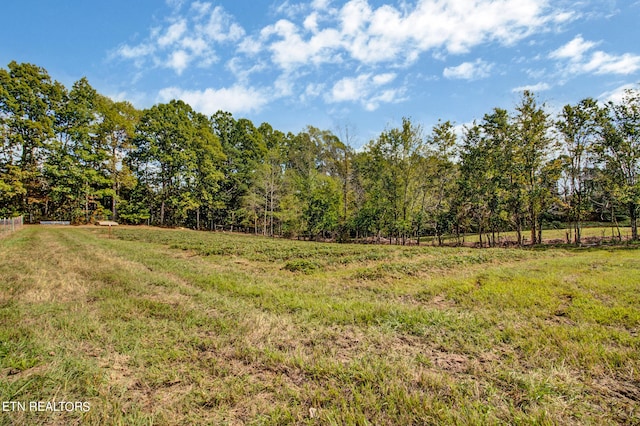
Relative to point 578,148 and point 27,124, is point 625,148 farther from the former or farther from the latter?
point 27,124

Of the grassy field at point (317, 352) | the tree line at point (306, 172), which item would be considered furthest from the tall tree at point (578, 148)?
the grassy field at point (317, 352)

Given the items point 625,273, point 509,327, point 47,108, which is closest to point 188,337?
point 509,327

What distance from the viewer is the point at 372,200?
30.6 metres

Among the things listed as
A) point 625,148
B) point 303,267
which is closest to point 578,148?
point 625,148

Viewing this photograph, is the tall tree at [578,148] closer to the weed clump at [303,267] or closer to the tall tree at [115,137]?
the weed clump at [303,267]

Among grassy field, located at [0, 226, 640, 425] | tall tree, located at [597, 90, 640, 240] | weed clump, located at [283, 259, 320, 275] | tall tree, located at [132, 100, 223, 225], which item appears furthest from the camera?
tall tree, located at [132, 100, 223, 225]

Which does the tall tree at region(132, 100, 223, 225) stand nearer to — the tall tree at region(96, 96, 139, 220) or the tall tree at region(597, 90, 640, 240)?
the tall tree at region(96, 96, 139, 220)

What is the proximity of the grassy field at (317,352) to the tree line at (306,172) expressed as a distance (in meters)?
19.3

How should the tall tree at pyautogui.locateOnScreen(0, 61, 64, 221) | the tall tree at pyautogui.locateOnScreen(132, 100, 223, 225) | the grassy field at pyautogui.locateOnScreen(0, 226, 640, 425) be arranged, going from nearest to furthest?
the grassy field at pyautogui.locateOnScreen(0, 226, 640, 425)
the tall tree at pyautogui.locateOnScreen(0, 61, 64, 221)
the tall tree at pyautogui.locateOnScreen(132, 100, 223, 225)

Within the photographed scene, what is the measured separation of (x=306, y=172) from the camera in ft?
135

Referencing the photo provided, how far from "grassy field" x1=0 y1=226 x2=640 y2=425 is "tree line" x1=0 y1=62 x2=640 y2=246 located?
19.3 meters

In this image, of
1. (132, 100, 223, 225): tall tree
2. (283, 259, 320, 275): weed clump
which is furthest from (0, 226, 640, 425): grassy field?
(132, 100, 223, 225): tall tree

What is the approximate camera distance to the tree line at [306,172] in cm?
2261

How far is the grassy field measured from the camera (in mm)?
2629
